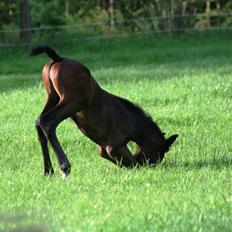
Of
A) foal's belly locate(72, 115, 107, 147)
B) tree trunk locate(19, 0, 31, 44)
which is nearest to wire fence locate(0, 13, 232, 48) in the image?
tree trunk locate(19, 0, 31, 44)

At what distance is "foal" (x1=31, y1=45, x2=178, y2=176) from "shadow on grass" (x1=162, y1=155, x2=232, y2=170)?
0.23 m

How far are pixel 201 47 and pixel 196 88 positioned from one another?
9379 millimetres

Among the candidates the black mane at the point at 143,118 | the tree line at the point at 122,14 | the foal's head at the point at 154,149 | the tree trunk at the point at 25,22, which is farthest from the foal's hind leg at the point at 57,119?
the tree line at the point at 122,14

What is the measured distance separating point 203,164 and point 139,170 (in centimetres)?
75

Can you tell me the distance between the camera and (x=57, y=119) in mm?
8117

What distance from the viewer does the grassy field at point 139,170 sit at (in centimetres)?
586

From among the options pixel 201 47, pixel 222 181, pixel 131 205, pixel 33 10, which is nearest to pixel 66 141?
pixel 222 181

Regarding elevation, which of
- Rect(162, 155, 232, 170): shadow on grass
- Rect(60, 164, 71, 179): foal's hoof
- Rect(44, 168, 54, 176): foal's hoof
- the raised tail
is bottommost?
Rect(162, 155, 232, 170): shadow on grass

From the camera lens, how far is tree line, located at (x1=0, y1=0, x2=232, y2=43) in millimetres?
26875

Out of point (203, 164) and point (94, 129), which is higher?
point (94, 129)

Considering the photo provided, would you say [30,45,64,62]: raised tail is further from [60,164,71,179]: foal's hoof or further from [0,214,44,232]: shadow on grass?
[0,214,44,232]: shadow on grass

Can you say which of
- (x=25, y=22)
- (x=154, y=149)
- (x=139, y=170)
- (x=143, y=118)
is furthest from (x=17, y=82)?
(x=139, y=170)

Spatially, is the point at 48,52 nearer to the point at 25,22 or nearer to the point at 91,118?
the point at 91,118

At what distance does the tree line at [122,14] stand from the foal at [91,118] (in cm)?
1716
